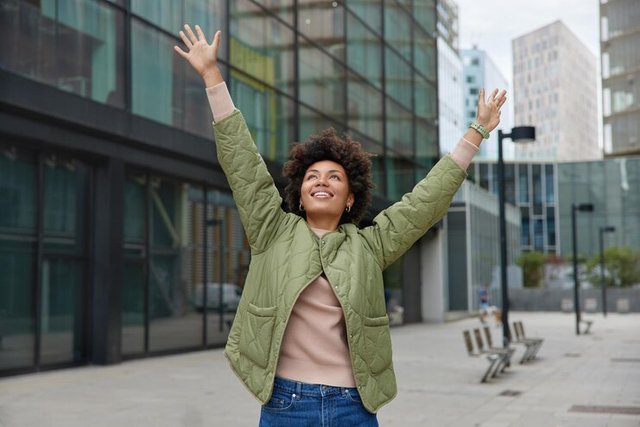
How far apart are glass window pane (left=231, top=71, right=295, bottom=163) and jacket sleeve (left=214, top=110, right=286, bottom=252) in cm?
1793

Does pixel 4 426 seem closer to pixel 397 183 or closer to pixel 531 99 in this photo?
pixel 397 183

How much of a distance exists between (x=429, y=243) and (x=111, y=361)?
22.9 m

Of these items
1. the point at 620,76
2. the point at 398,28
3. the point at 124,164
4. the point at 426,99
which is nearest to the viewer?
the point at 124,164

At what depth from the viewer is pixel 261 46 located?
2278 centimetres

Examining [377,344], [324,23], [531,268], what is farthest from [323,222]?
[531,268]

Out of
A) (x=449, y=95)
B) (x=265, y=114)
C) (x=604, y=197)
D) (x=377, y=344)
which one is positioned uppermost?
(x=449, y=95)

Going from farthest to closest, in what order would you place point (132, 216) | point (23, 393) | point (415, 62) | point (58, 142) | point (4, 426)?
point (415, 62) < point (132, 216) < point (58, 142) < point (23, 393) < point (4, 426)

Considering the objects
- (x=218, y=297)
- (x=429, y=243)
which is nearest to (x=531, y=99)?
(x=429, y=243)

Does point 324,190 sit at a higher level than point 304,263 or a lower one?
higher

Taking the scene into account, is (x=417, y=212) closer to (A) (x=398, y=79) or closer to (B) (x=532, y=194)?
(A) (x=398, y=79)

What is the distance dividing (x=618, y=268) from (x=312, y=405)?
6059cm

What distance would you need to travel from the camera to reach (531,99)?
575 feet

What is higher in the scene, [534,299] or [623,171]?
[623,171]

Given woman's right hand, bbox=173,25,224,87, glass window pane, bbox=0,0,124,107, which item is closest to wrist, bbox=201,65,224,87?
woman's right hand, bbox=173,25,224,87
